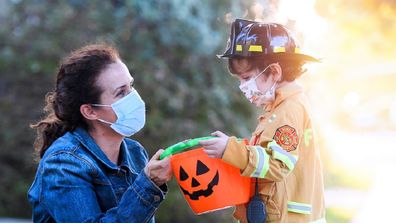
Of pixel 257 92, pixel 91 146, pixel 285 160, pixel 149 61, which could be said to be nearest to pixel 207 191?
pixel 285 160

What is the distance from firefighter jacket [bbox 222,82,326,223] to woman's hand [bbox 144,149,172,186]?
0.92 feet

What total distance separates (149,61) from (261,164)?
3901mm

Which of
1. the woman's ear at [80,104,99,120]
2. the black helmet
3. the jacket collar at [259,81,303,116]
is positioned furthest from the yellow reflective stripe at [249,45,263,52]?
the woman's ear at [80,104,99,120]

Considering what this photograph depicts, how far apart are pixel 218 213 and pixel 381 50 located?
23.5 ft

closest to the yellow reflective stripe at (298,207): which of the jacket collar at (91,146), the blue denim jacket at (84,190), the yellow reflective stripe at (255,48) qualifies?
the blue denim jacket at (84,190)

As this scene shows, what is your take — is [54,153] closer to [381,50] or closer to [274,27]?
[274,27]

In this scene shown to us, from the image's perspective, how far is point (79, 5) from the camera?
6629mm

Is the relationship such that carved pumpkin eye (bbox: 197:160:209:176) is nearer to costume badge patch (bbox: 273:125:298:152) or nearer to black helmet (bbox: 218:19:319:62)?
costume badge patch (bbox: 273:125:298:152)

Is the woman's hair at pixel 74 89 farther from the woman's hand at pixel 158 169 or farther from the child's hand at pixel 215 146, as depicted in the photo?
the child's hand at pixel 215 146

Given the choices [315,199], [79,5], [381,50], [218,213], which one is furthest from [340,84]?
Result: [315,199]

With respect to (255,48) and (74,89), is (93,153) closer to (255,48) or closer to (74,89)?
(74,89)

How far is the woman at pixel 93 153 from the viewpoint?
9.45 feet

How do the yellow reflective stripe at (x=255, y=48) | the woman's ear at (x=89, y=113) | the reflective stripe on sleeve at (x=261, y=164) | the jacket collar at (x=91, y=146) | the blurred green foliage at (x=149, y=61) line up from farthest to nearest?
1. the blurred green foliage at (x=149, y=61)
2. the woman's ear at (x=89, y=113)
3. the jacket collar at (x=91, y=146)
4. the yellow reflective stripe at (x=255, y=48)
5. the reflective stripe on sleeve at (x=261, y=164)

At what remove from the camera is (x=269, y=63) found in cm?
297
